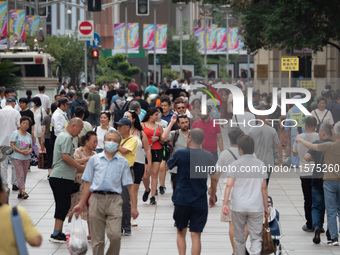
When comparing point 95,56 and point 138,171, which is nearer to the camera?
point 138,171

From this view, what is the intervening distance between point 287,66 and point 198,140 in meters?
17.7

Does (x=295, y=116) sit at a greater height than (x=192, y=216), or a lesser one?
greater

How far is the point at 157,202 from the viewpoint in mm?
15828

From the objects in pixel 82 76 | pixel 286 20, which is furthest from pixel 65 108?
pixel 82 76

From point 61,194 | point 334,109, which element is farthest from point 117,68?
point 61,194

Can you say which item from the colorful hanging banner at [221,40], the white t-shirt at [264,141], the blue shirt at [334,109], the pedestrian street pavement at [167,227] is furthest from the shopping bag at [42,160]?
the colorful hanging banner at [221,40]

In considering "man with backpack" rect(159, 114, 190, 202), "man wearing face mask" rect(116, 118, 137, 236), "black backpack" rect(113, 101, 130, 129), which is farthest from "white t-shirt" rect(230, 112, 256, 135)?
"black backpack" rect(113, 101, 130, 129)

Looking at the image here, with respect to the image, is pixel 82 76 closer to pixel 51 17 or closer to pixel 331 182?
pixel 331 182

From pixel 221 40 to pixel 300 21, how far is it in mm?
51828

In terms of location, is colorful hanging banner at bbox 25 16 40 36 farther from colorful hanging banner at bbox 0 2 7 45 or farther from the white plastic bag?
the white plastic bag

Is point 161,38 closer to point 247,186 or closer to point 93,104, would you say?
point 93,104

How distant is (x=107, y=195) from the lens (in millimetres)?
9820

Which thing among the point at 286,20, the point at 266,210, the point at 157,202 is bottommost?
the point at 157,202

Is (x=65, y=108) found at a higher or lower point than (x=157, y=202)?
higher
